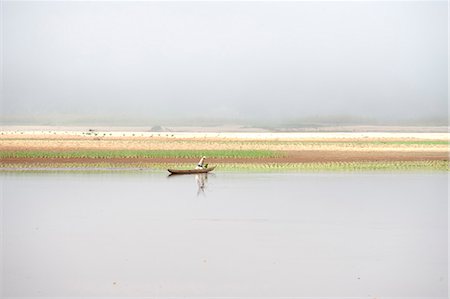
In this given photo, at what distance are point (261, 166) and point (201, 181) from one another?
9.89 metres

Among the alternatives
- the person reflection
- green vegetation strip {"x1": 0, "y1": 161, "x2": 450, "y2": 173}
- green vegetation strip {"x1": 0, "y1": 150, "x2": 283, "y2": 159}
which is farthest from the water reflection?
green vegetation strip {"x1": 0, "y1": 150, "x2": 283, "y2": 159}

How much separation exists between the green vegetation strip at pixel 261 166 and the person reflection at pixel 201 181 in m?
2.77

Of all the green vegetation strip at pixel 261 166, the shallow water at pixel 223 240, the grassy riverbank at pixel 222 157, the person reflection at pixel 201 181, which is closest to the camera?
the shallow water at pixel 223 240

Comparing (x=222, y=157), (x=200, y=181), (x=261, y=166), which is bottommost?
(x=200, y=181)

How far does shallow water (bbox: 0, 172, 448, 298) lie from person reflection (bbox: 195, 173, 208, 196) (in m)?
0.22

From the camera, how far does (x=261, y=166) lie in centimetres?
4462

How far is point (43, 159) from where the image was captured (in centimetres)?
4700

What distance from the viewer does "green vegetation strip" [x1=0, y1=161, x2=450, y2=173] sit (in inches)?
1656

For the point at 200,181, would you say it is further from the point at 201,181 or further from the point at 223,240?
the point at 223,240

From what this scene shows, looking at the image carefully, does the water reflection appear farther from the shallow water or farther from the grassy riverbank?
the grassy riverbank

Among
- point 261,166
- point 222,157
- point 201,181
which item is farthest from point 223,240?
point 222,157

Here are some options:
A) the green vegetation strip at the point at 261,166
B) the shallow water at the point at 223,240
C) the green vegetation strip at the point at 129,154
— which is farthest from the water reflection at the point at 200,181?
the green vegetation strip at the point at 129,154

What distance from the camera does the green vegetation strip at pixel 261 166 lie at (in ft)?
138

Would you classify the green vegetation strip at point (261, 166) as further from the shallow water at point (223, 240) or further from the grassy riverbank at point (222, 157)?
the shallow water at point (223, 240)
